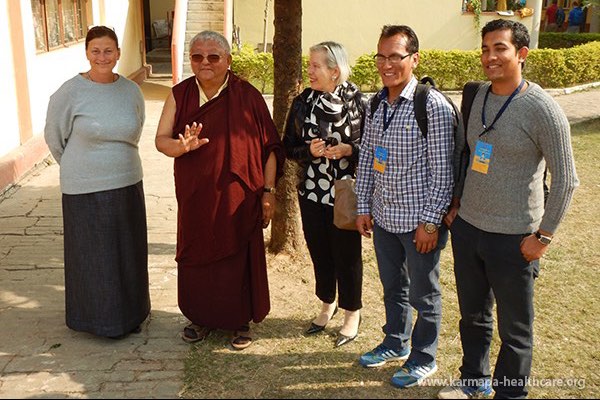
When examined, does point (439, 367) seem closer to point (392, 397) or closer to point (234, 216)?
point (392, 397)

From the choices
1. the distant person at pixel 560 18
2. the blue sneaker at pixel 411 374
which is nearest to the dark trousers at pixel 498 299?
the blue sneaker at pixel 411 374

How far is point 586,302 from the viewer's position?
507 centimetres

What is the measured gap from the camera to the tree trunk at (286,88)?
5441 millimetres

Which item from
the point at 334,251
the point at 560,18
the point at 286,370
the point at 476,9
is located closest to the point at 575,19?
the point at 560,18

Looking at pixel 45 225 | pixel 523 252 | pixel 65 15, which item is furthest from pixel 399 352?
pixel 65 15

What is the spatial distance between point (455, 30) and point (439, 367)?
15342mm

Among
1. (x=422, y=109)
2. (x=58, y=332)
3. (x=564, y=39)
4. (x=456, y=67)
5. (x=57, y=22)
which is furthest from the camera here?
(x=564, y=39)

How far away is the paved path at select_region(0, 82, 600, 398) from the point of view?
3811 mm

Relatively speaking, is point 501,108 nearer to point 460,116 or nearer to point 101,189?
point 460,116

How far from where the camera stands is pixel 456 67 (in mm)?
15617

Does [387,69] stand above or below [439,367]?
above

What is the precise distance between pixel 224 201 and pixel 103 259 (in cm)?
92

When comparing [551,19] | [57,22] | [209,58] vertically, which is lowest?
[209,58]

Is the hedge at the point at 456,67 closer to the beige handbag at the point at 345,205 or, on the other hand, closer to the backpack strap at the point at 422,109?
the beige handbag at the point at 345,205
